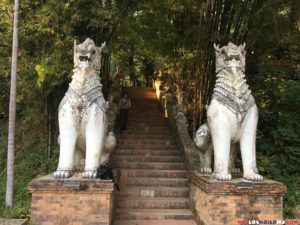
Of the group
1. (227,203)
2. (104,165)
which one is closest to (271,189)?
(227,203)

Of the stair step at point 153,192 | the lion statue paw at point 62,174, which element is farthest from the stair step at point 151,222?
the lion statue paw at point 62,174

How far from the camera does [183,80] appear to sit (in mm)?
11859

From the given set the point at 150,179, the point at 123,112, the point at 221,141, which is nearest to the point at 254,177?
the point at 221,141

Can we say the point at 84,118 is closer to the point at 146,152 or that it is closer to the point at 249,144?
the point at 249,144

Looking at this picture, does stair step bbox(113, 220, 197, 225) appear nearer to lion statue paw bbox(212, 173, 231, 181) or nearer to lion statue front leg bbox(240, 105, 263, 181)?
lion statue paw bbox(212, 173, 231, 181)

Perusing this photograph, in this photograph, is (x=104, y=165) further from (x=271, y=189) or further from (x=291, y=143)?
(x=291, y=143)

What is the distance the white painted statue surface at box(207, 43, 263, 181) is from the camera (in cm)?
554

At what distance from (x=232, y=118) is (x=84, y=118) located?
2115 mm

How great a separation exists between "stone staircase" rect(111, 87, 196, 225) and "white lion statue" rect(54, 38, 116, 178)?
1377 millimetres

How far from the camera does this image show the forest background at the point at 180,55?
25.3ft

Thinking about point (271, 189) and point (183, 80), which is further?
point (183, 80)

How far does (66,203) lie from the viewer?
17.3ft

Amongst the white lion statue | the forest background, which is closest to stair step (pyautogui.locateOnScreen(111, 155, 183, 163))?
the forest background

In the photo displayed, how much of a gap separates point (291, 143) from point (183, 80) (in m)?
4.23
